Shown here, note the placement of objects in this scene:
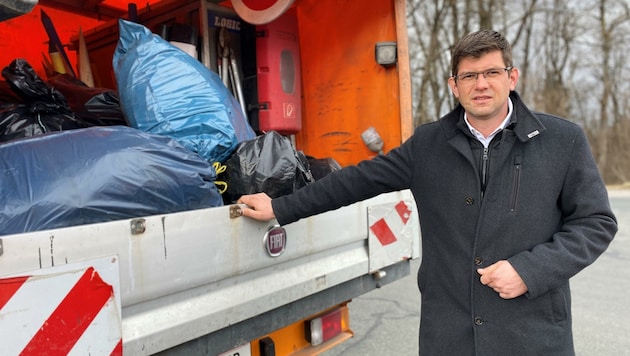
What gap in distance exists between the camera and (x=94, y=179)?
1.38 m

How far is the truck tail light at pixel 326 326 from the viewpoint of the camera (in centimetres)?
212

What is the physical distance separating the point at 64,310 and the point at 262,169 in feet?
2.77

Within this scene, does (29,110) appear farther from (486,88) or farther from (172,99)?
(486,88)

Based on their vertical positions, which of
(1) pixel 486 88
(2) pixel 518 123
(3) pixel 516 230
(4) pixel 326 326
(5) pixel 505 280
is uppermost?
(1) pixel 486 88

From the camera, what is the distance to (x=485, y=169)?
150 cm

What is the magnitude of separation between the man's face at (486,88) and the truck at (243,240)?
0.78 metres

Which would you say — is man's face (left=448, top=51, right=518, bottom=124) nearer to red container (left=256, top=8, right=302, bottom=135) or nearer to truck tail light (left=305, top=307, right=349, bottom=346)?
truck tail light (left=305, top=307, right=349, bottom=346)

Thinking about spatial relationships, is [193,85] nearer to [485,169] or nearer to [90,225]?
[90,225]

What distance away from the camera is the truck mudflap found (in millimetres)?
1108

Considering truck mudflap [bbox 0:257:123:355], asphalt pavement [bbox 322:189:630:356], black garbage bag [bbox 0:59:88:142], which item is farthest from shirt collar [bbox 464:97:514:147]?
asphalt pavement [bbox 322:189:630:356]

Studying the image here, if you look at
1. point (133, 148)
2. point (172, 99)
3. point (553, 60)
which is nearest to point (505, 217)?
point (133, 148)

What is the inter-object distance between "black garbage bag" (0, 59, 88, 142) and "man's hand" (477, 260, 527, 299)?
1.78m

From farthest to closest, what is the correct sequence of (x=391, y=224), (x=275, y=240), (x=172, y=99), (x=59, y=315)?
(x=391, y=224)
(x=172, y=99)
(x=275, y=240)
(x=59, y=315)

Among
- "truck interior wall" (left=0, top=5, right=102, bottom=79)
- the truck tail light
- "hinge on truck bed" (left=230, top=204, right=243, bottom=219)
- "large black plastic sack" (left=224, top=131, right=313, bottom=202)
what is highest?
"truck interior wall" (left=0, top=5, right=102, bottom=79)
